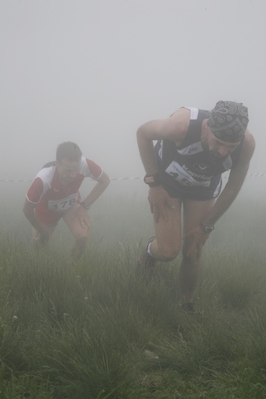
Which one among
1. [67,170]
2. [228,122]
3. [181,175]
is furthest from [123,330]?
[67,170]

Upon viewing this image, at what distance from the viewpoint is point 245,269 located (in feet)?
19.1

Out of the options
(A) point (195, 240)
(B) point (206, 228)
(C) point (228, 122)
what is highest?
(C) point (228, 122)

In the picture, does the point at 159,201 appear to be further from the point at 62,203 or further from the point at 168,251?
the point at 62,203

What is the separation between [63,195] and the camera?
7.42 meters

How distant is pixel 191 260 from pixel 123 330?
1453mm

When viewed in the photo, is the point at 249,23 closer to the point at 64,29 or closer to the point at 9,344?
the point at 64,29

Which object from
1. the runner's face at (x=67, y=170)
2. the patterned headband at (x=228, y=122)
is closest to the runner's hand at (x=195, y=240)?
the patterned headband at (x=228, y=122)

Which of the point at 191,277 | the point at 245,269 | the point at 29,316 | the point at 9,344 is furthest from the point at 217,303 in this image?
the point at 9,344

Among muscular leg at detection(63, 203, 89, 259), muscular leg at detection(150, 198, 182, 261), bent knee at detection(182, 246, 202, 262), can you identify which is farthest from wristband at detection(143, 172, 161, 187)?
muscular leg at detection(63, 203, 89, 259)

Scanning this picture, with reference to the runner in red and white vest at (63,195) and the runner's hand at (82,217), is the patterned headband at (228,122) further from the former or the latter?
the runner's hand at (82,217)

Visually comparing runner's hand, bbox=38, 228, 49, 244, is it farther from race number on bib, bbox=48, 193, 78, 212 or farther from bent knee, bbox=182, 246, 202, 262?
bent knee, bbox=182, 246, 202, 262

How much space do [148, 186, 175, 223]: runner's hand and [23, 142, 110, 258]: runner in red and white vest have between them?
1728 millimetres

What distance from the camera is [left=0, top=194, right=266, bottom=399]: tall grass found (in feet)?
10.6

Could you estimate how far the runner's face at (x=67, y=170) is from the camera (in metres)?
7.11
